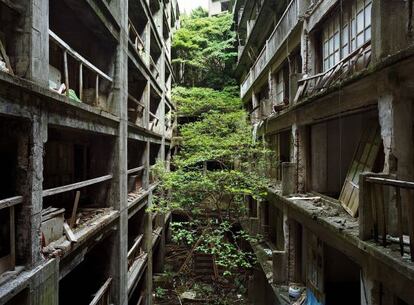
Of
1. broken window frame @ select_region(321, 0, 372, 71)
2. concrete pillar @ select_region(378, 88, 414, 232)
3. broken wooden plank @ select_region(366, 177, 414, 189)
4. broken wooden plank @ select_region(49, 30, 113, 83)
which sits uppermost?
broken window frame @ select_region(321, 0, 372, 71)

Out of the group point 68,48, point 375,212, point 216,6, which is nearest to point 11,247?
point 68,48

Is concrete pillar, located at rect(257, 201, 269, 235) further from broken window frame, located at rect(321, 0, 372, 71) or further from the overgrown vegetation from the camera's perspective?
broken window frame, located at rect(321, 0, 372, 71)

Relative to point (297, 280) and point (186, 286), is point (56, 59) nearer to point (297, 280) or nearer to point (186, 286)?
point (297, 280)

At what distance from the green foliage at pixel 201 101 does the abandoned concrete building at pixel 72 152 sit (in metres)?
9.95

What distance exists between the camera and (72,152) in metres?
11.2

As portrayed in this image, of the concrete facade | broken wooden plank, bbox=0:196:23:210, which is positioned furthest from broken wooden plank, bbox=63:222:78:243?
the concrete facade

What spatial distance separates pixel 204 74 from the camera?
3581cm

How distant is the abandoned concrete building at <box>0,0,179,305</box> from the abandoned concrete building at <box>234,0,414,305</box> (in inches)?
219

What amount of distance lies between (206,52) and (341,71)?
26734 millimetres

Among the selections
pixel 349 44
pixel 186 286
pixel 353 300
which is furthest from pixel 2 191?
pixel 186 286

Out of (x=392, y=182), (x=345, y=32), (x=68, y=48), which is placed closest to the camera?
(x=392, y=182)

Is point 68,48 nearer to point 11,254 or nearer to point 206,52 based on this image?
point 11,254

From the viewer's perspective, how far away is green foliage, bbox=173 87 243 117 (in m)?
28.8

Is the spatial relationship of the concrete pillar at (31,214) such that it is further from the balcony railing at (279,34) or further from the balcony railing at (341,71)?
the balcony railing at (279,34)
